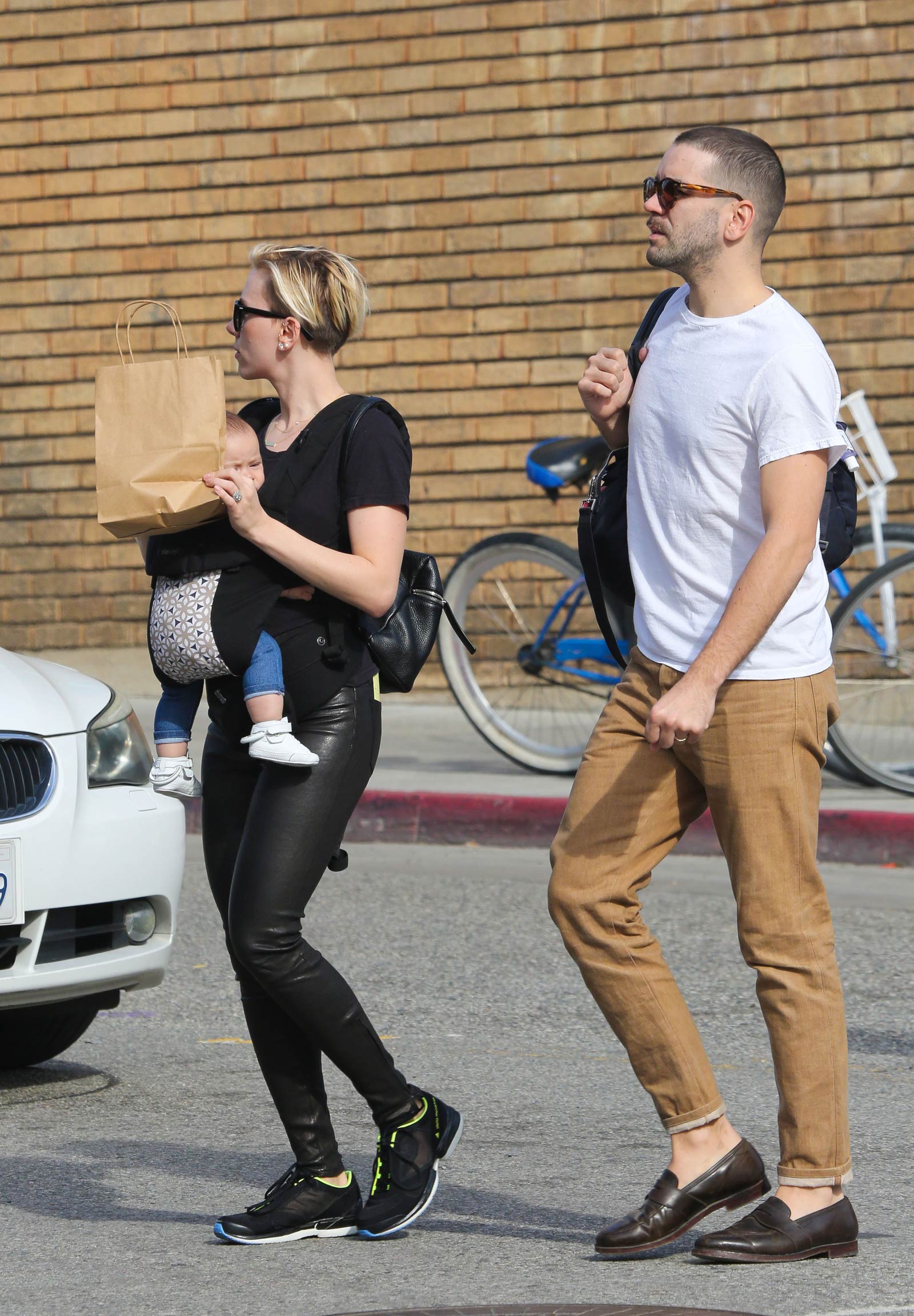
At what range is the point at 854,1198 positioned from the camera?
398cm

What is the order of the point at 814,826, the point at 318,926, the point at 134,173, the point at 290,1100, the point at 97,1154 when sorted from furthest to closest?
the point at 134,173 < the point at 318,926 < the point at 97,1154 < the point at 290,1100 < the point at 814,826

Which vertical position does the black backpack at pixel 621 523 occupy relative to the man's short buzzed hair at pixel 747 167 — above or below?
below

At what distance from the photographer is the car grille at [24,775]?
15.3ft

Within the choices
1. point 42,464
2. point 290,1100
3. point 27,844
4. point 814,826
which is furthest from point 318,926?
point 42,464

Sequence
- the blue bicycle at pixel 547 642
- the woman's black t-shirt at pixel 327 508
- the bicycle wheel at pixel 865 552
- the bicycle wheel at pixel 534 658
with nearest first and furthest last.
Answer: the woman's black t-shirt at pixel 327 508, the bicycle wheel at pixel 865 552, the blue bicycle at pixel 547 642, the bicycle wheel at pixel 534 658

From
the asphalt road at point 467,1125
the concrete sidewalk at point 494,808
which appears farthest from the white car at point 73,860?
the concrete sidewalk at point 494,808

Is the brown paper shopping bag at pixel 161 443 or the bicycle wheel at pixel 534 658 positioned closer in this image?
the brown paper shopping bag at pixel 161 443

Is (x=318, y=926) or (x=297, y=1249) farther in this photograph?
(x=318, y=926)

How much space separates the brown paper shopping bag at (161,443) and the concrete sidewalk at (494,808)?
5.04 m

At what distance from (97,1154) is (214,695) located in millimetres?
1307

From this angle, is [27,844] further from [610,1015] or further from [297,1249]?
[610,1015]

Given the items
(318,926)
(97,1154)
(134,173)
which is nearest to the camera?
(97,1154)

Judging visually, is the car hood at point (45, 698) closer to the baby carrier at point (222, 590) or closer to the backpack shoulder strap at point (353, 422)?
the baby carrier at point (222, 590)

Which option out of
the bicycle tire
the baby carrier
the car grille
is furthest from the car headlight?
the bicycle tire
